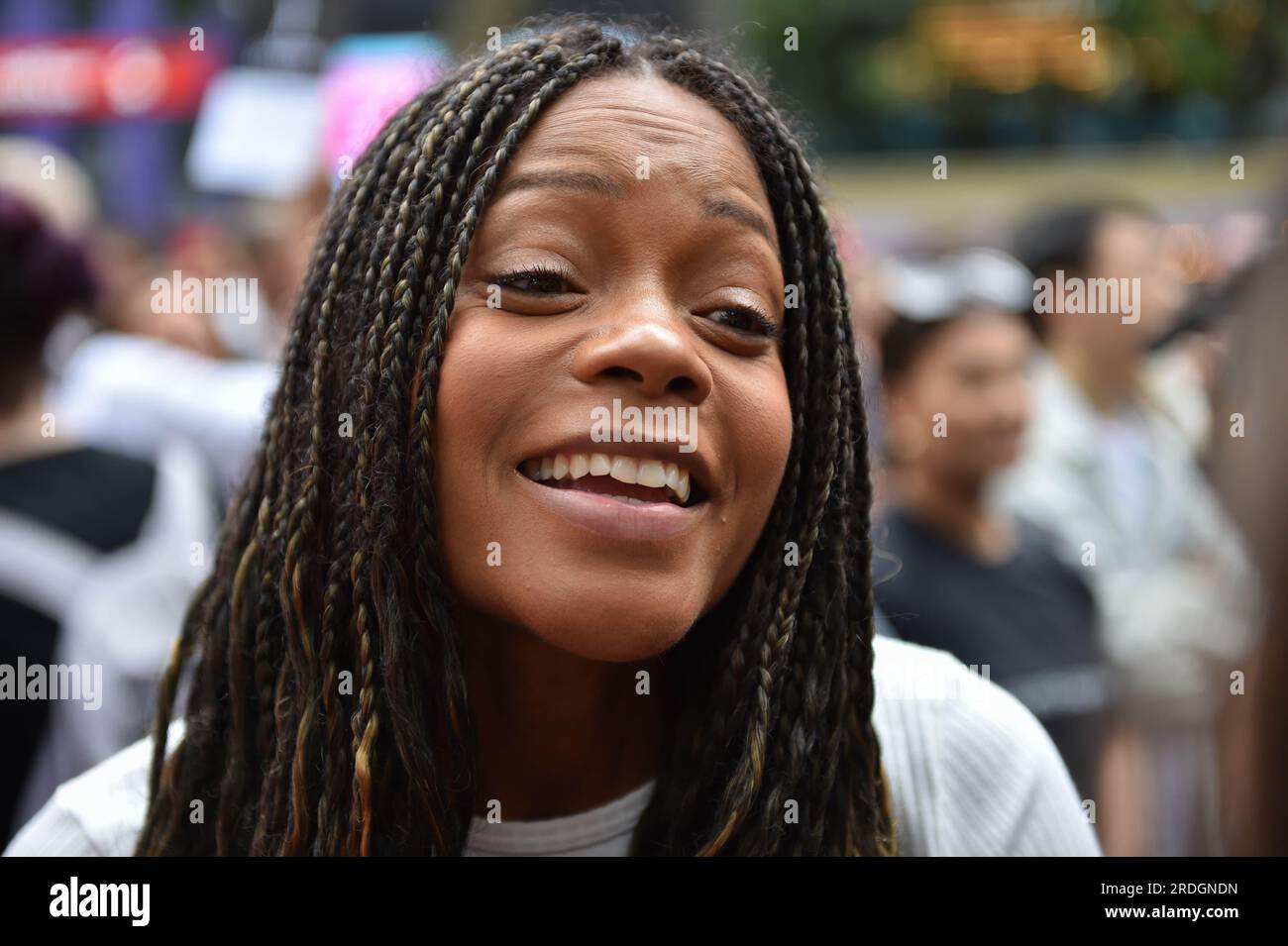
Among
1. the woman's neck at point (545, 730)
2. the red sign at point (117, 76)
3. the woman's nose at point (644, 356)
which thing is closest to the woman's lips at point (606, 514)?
the woman's nose at point (644, 356)

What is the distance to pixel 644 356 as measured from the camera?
158 cm

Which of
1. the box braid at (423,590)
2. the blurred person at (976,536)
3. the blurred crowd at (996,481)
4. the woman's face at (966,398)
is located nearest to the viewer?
the box braid at (423,590)

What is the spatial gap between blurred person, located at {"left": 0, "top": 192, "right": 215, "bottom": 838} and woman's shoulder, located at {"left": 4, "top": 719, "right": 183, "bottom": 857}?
2.60 feet

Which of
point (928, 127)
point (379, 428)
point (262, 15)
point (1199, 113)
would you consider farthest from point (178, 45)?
point (379, 428)

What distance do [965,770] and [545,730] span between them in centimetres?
62

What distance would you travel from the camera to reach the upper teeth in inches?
63.1

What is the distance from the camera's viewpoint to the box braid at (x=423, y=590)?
1674 mm

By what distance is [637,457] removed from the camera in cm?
161

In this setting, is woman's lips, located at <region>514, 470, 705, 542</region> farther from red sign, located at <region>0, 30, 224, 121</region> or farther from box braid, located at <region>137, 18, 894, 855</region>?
red sign, located at <region>0, 30, 224, 121</region>

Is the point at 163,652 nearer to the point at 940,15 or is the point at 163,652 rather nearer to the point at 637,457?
the point at 637,457

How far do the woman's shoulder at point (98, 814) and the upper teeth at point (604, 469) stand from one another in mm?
731

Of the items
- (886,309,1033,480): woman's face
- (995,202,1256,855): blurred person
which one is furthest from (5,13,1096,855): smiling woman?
(886,309,1033,480): woman's face

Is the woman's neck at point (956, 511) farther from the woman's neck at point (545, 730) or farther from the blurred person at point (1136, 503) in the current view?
the woman's neck at point (545, 730)
